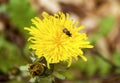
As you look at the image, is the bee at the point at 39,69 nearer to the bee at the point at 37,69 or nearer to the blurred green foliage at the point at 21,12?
the bee at the point at 37,69

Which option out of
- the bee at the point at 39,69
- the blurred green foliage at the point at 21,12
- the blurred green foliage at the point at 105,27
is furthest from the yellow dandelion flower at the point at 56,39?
the blurred green foliage at the point at 105,27

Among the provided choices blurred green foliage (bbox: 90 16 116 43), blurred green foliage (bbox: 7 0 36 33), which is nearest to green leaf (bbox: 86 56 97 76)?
blurred green foliage (bbox: 90 16 116 43)

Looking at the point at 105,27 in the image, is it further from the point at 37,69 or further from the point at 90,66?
the point at 37,69

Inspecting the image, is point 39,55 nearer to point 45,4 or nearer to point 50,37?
point 50,37

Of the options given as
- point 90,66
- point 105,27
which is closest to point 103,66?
point 90,66

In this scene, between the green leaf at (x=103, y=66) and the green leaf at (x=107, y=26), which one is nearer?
the green leaf at (x=103, y=66)

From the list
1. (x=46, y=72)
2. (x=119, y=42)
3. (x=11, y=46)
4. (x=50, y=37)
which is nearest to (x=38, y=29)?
(x=50, y=37)
